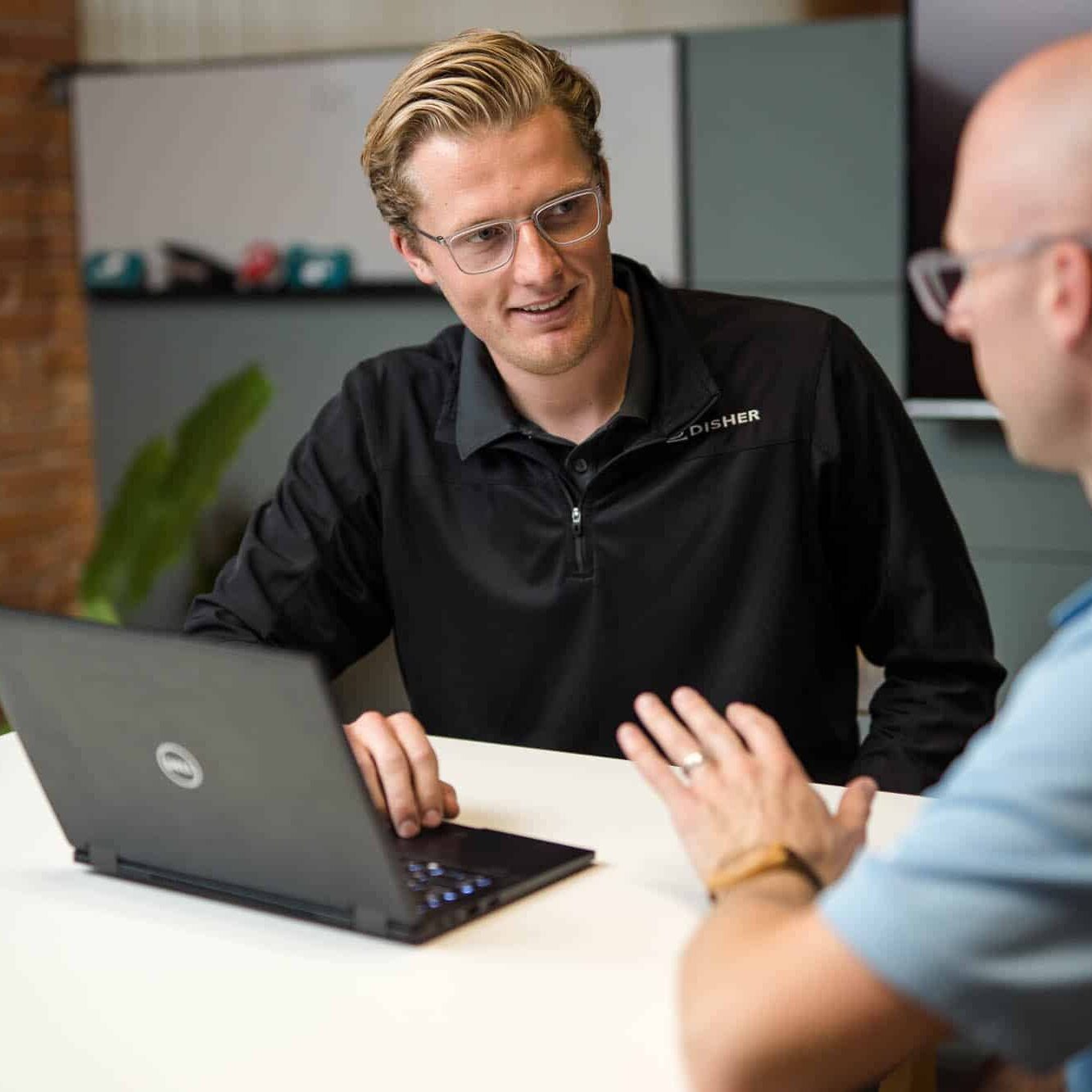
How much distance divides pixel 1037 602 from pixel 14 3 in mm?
3015

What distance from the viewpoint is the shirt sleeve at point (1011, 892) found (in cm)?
78

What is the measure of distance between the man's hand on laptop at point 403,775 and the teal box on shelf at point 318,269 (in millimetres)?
2613

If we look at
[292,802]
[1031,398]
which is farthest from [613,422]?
[1031,398]

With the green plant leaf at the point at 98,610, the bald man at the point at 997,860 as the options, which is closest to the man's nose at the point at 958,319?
the bald man at the point at 997,860

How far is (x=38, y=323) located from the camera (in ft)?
14.6

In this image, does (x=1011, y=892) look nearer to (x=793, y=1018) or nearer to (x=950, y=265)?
(x=793, y=1018)

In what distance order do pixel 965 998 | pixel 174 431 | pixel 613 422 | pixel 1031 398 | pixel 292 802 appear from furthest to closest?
1. pixel 174 431
2. pixel 613 422
3. pixel 292 802
4. pixel 1031 398
5. pixel 965 998

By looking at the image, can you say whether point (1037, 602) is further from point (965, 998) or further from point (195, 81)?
point (965, 998)

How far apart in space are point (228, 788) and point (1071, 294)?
74cm

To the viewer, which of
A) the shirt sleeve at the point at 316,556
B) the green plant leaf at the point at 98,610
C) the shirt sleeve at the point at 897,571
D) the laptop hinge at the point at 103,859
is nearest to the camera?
the laptop hinge at the point at 103,859

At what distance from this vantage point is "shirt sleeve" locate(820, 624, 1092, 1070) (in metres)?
0.78

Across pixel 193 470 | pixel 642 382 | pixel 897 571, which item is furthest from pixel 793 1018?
pixel 193 470

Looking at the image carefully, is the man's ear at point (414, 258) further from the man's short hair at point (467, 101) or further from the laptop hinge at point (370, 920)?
the laptop hinge at point (370, 920)

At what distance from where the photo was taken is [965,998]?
80cm
